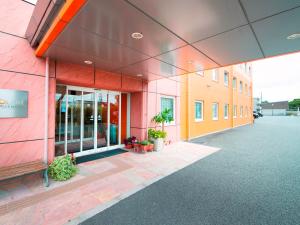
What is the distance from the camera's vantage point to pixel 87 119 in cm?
593

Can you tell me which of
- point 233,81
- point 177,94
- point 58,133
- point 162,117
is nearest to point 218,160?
point 162,117

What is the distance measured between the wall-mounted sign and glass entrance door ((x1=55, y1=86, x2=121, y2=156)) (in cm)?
161

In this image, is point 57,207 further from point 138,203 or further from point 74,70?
point 74,70

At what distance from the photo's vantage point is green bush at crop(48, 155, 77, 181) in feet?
12.3

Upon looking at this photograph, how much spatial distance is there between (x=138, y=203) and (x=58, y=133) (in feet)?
15.1

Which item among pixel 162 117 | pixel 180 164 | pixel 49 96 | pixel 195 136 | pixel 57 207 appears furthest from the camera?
pixel 195 136

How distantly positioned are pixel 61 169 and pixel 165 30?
393 centimetres

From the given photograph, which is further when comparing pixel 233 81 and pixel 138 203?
pixel 233 81

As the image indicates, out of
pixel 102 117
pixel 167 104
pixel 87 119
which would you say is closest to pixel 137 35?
pixel 87 119

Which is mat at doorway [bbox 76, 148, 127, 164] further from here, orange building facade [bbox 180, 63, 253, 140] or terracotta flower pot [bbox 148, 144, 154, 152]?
orange building facade [bbox 180, 63, 253, 140]

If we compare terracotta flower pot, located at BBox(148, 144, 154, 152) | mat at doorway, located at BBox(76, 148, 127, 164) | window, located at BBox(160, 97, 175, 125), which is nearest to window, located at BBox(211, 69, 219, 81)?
window, located at BBox(160, 97, 175, 125)

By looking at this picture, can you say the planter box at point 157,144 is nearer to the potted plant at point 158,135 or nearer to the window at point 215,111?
the potted plant at point 158,135

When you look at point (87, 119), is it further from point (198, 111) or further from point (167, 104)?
point (198, 111)

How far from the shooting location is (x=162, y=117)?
22.4ft
